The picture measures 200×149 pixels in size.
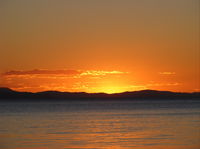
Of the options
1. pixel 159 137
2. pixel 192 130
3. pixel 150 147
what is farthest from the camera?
pixel 192 130

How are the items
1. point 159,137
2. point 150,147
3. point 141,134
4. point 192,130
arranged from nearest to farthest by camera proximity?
point 150,147
point 159,137
point 141,134
point 192,130

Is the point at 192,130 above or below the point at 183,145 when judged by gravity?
below

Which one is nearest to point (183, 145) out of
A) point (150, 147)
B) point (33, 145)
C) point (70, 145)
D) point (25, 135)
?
point (150, 147)

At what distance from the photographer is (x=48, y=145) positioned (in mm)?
27266

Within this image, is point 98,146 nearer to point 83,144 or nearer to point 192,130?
point 83,144

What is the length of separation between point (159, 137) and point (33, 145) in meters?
8.49

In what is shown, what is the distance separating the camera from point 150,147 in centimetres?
2616

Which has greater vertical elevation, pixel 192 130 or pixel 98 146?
pixel 98 146

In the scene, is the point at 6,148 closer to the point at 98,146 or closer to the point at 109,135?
the point at 98,146

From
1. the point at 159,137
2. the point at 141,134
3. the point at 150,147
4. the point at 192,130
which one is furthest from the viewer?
the point at 192,130

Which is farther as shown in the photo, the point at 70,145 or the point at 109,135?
the point at 109,135

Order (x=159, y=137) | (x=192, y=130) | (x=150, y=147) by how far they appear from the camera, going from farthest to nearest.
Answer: (x=192, y=130) < (x=159, y=137) < (x=150, y=147)

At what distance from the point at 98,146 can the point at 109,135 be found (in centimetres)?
611

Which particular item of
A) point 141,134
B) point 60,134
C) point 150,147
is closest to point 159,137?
point 141,134
